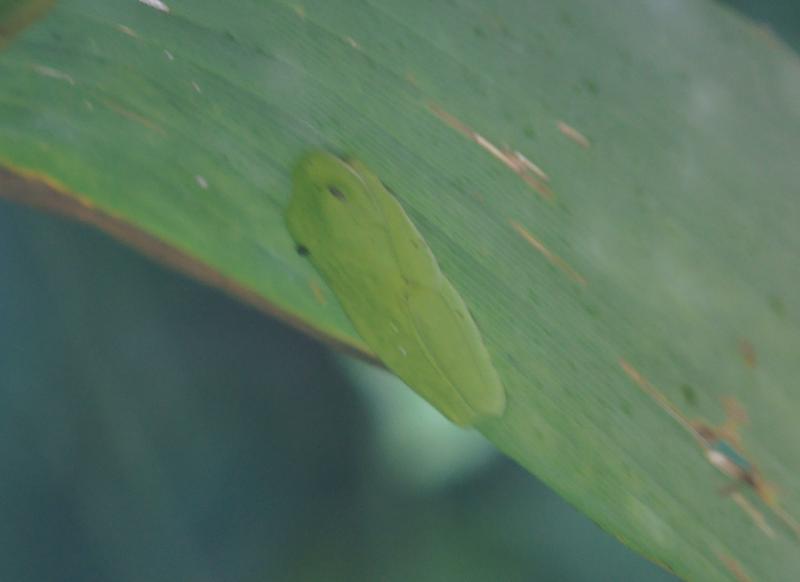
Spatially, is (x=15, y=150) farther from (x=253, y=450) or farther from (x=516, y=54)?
(x=253, y=450)

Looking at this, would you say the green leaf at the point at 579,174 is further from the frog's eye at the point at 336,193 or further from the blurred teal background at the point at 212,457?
the blurred teal background at the point at 212,457

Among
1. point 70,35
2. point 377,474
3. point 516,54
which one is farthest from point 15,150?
Answer: point 377,474

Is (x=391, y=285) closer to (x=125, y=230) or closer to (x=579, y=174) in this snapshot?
(x=579, y=174)

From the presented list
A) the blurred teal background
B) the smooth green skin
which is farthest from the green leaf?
the blurred teal background

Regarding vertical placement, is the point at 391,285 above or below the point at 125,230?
above

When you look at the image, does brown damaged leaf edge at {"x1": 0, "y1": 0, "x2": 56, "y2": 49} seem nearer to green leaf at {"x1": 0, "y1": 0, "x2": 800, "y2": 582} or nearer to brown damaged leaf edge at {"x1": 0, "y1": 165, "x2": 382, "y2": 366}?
green leaf at {"x1": 0, "y1": 0, "x2": 800, "y2": 582}

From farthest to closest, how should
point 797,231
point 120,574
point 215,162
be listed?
1. point 120,574
2. point 215,162
3. point 797,231

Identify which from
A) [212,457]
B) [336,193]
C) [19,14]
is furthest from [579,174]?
[212,457]
